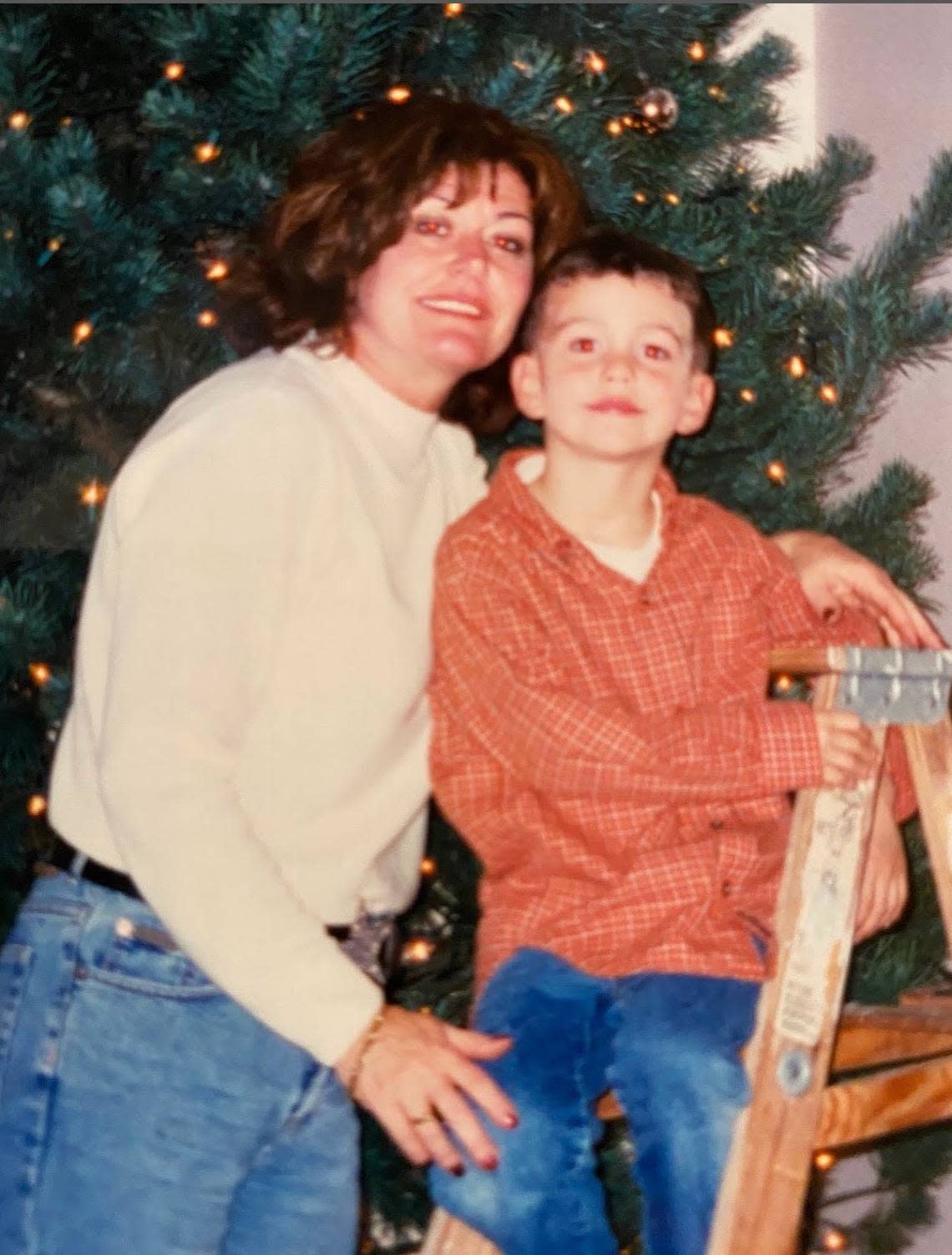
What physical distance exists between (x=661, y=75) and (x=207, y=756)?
0.67m

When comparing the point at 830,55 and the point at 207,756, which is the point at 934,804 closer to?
the point at 207,756

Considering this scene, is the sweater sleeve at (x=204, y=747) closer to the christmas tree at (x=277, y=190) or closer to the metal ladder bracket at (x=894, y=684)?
the christmas tree at (x=277, y=190)

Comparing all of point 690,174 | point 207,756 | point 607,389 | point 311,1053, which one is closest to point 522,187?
point 607,389

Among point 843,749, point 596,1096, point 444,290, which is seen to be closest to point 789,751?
point 843,749

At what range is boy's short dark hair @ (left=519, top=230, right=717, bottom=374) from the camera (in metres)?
1.07

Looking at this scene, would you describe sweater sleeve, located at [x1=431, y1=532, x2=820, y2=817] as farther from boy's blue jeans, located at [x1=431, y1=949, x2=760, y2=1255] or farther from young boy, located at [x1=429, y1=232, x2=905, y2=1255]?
boy's blue jeans, located at [x1=431, y1=949, x2=760, y2=1255]

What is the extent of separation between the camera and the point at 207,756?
2.86 feet

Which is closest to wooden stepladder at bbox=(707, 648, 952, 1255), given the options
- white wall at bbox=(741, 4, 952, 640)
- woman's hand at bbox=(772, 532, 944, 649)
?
woman's hand at bbox=(772, 532, 944, 649)

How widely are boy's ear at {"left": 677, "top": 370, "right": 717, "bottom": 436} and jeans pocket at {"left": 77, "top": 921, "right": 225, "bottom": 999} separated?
51cm

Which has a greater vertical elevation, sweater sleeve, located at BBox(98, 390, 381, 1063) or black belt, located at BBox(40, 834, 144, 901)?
sweater sleeve, located at BBox(98, 390, 381, 1063)

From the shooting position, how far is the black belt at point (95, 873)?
0.92m

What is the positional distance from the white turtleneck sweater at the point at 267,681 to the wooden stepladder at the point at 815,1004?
234mm

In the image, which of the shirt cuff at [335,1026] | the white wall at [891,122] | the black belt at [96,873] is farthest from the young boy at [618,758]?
the white wall at [891,122]

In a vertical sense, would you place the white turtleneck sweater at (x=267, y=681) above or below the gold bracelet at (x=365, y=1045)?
above
